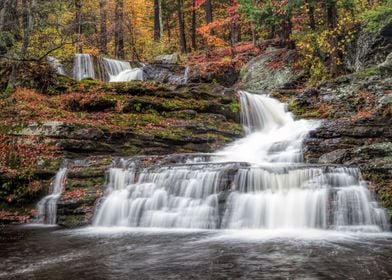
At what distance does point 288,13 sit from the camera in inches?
707

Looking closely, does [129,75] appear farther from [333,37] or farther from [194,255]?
[194,255]

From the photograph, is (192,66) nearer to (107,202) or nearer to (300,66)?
(300,66)

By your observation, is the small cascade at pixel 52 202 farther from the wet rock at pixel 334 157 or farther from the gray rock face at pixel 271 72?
the gray rock face at pixel 271 72

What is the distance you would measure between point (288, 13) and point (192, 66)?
248 inches

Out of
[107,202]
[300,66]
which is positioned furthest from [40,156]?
[300,66]

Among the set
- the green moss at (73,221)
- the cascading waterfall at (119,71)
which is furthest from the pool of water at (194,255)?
the cascading waterfall at (119,71)

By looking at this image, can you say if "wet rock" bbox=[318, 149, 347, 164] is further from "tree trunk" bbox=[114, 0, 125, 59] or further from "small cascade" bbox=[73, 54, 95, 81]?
"tree trunk" bbox=[114, 0, 125, 59]

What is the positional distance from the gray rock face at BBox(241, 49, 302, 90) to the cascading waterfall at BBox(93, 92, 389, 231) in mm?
10953

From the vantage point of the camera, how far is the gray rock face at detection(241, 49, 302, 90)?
66.3 ft

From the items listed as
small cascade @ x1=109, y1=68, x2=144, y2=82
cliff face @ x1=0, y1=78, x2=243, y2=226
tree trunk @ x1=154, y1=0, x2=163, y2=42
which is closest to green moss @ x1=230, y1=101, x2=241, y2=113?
cliff face @ x1=0, y1=78, x2=243, y2=226

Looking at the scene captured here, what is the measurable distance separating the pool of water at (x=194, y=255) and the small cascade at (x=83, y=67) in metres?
13.7

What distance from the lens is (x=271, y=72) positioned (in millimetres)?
20953

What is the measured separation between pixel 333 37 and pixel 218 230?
456 inches

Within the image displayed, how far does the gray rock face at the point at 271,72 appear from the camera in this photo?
66.3 ft
